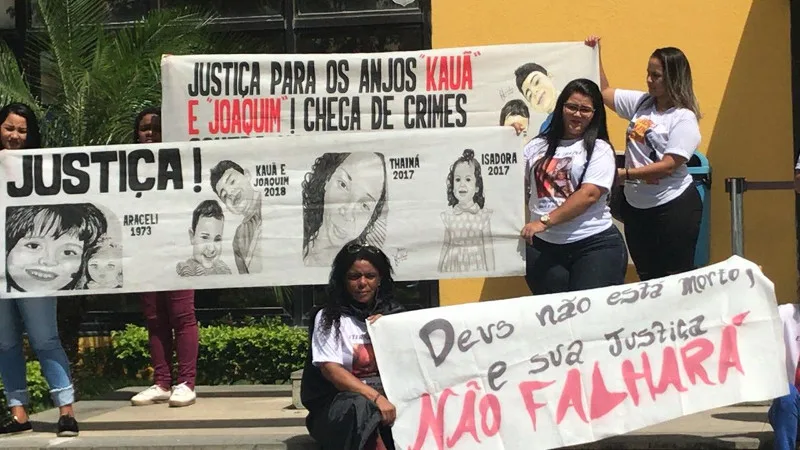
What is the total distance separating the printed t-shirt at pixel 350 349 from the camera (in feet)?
18.2

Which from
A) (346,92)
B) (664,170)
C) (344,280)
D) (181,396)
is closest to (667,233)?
(664,170)

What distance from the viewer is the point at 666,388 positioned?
554cm

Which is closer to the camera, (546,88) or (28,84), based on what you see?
(546,88)

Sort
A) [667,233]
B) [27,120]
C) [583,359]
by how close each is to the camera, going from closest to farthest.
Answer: [583,359] → [667,233] → [27,120]

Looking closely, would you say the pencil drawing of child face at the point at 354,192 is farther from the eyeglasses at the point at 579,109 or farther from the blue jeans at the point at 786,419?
the blue jeans at the point at 786,419

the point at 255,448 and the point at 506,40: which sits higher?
the point at 506,40

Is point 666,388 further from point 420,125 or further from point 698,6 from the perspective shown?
point 698,6

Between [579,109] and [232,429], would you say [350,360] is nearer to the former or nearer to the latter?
[232,429]

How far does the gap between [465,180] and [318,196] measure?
767 millimetres

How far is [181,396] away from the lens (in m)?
7.27

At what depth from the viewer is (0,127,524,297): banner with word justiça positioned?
6.34 m

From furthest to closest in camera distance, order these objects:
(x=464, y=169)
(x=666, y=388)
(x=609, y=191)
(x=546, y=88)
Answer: (x=546, y=88) < (x=464, y=169) < (x=609, y=191) < (x=666, y=388)

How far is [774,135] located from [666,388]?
378 centimetres

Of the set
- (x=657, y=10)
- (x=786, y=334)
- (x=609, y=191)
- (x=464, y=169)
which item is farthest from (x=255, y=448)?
(x=657, y=10)
